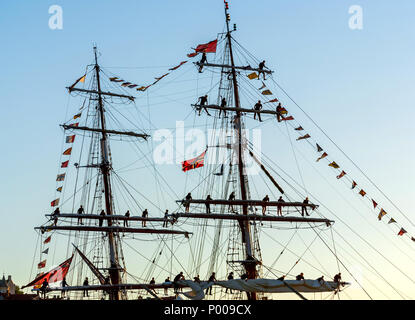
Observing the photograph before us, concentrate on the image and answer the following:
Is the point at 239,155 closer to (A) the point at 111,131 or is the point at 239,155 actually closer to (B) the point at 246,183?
(B) the point at 246,183

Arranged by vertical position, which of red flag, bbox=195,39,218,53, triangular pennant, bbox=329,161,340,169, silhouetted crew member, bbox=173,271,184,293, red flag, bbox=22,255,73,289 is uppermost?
red flag, bbox=195,39,218,53

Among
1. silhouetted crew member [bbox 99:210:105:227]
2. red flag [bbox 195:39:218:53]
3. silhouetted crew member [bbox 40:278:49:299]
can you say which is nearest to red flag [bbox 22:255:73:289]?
silhouetted crew member [bbox 40:278:49:299]

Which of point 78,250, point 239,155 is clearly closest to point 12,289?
point 78,250

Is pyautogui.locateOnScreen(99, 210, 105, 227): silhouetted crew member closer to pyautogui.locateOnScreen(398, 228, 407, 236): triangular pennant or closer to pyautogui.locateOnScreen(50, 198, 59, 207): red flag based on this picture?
pyautogui.locateOnScreen(50, 198, 59, 207): red flag

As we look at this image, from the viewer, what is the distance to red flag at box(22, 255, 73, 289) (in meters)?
53.0

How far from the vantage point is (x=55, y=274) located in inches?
2128

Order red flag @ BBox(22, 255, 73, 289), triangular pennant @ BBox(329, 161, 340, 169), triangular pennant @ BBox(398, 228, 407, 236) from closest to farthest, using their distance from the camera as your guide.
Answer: triangular pennant @ BBox(398, 228, 407, 236) < triangular pennant @ BBox(329, 161, 340, 169) < red flag @ BBox(22, 255, 73, 289)

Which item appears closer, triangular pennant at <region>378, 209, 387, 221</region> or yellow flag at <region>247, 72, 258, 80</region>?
triangular pennant at <region>378, 209, 387, 221</region>

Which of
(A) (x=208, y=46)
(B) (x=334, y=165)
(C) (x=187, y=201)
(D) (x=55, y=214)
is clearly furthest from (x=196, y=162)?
(D) (x=55, y=214)

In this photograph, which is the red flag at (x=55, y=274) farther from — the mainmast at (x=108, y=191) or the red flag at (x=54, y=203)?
the red flag at (x=54, y=203)

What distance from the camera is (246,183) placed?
162 ft

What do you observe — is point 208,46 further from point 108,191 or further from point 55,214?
point 55,214

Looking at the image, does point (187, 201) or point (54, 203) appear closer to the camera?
point (187, 201)

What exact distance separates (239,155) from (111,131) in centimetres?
1448
